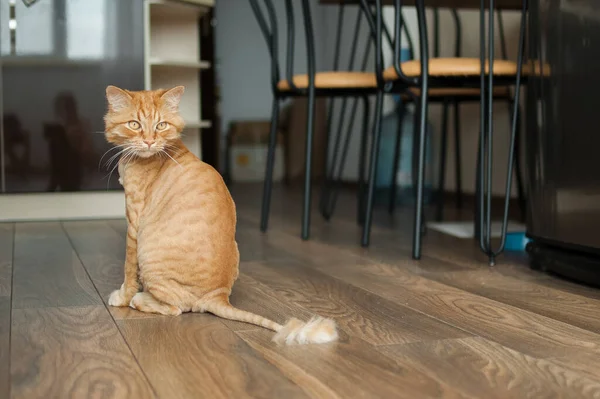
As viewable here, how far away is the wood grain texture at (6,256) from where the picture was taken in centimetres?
171

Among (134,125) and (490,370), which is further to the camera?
(134,125)

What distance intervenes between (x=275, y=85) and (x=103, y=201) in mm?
950

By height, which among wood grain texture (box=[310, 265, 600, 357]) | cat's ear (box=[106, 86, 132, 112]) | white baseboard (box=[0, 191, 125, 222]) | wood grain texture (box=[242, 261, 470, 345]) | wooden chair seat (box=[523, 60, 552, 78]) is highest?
wooden chair seat (box=[523, 60, 552, 78])

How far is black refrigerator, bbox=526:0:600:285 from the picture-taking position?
1688 millimetres

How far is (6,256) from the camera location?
2154 millimetres

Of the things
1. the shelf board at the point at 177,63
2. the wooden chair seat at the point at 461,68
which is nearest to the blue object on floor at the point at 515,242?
the wooden chair seat at the point at 461,68

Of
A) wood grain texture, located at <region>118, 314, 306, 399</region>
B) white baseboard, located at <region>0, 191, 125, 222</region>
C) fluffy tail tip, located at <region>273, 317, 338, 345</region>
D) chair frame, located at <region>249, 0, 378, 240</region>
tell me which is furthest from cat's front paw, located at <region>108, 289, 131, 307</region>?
white baseboard, located at <region>0, 191, 125, 222</region>

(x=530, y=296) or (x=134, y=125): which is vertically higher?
(x=134, y=125)

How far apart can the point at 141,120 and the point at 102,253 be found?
908 millimetres

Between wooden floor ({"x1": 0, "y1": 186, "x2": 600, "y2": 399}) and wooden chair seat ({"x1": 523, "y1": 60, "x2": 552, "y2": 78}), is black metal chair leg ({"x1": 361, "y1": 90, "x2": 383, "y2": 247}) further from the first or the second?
wooden chair seat ({"x1": 523, "y1": 60, "x2": 552, "y2": 78})

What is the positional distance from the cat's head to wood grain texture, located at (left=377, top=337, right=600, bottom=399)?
21.9 inches

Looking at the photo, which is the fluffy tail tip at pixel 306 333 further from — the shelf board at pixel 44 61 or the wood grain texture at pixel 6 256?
the shelf board at pixel 44 61

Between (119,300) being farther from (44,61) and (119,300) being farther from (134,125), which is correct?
(44,61)

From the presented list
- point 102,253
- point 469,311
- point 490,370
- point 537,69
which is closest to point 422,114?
point 537,69
